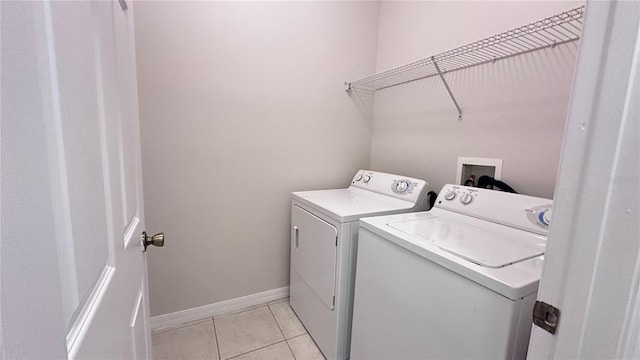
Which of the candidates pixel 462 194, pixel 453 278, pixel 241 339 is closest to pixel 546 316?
pixel 453 278

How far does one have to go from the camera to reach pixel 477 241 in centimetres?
109

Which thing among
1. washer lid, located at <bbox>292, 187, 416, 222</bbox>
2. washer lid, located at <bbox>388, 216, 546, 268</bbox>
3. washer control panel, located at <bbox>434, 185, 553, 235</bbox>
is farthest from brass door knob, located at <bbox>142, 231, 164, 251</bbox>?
washer control panel, located at <bbox>434, 185, 553, 235</bbox>

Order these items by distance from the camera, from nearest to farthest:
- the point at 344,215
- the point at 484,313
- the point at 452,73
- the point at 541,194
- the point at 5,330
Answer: the point at 5,330 < the point at 484,313 < the point at 541,194 < the point at 344,215 < the point at 452,73

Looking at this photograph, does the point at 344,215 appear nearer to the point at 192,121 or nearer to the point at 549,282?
the point at 549,282

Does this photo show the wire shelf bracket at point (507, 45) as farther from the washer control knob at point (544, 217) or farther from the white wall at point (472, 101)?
the washer control knob at point (544, 217)

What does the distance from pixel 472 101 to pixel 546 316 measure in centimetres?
145

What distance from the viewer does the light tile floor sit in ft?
5.55

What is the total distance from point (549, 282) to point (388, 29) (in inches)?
90.8

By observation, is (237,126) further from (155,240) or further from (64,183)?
(64,183)

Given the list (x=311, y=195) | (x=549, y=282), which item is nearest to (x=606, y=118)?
(x=549, y=282)

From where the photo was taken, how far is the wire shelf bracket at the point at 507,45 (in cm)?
117

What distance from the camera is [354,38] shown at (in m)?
2.29

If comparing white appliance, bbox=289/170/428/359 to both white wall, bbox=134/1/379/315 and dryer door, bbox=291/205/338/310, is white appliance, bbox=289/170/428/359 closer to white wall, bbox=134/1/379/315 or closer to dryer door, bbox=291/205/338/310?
dryer door, bbox=291/205/338/310

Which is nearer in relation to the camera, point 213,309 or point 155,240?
point 155,240
